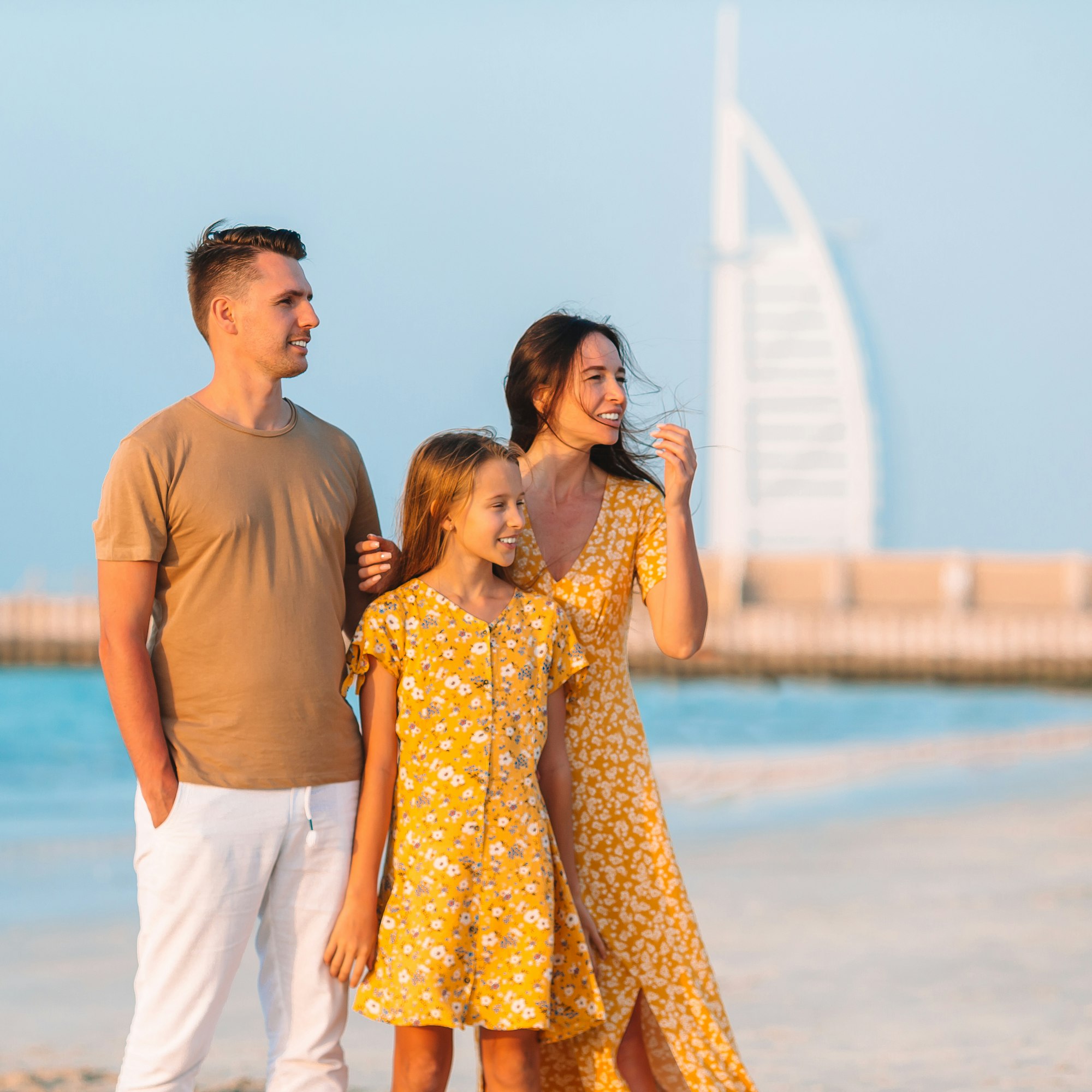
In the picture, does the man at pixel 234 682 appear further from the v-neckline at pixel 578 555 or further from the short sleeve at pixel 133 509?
the v-neckline at pixel 578 555

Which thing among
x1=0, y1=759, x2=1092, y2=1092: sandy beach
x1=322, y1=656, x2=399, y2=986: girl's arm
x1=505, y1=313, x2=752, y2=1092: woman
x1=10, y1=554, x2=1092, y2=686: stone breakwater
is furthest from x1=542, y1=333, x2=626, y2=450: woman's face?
x1=10, y1=554, x2=1092, y2=686: stone breakwater

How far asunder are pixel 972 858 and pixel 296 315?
4.71 meters

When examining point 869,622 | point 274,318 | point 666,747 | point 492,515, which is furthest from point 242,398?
point 869,622

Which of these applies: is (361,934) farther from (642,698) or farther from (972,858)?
(642,698)

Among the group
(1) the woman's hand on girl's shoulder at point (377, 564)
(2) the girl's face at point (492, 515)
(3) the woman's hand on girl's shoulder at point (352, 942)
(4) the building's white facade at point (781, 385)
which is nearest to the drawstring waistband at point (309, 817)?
(3) the woman's hand on girl's shoulder at point (352, 942)

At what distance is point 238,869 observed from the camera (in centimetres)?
213

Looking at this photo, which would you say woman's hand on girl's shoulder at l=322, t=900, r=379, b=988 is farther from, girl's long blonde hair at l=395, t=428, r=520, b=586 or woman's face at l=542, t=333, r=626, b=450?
woman's face at l=542, t=333, r=626, b=450

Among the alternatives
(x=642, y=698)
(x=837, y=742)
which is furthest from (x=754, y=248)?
(x=837, y=742)

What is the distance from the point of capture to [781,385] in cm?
6391

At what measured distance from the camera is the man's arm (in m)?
2.08

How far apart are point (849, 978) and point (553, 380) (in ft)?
8.22

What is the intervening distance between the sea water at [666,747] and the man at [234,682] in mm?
3245

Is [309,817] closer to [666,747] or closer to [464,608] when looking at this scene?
[464,608]

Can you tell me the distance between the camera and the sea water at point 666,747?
6160 mm
